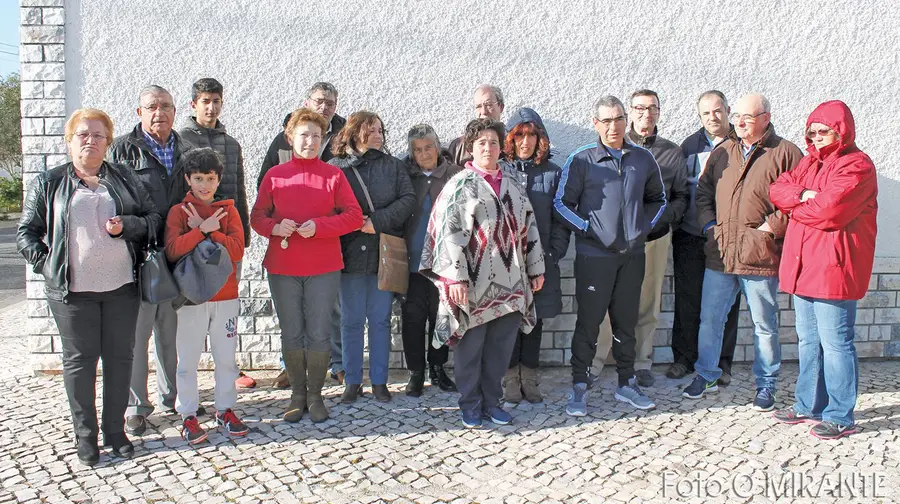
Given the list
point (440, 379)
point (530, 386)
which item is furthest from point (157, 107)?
point (530, 386)

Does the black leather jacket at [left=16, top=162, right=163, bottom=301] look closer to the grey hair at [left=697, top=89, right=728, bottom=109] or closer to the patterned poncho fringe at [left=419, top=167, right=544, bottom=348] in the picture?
the patterned poncho fringe at [left=419, top=167, right=544, bottom=348]

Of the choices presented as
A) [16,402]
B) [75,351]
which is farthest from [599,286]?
[16,402]

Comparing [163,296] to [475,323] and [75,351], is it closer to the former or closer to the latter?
[75,351]

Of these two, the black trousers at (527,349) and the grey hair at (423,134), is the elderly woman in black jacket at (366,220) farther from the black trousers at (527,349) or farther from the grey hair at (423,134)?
the black trousers at (527,349)

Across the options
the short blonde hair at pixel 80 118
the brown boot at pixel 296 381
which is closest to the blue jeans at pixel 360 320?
the brown boot at pixel 296 381

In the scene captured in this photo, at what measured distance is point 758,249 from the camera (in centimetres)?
432

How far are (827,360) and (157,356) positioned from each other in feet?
13.6

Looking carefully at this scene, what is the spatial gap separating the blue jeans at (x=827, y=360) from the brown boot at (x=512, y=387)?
178 centimetres

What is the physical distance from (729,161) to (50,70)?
5.06m

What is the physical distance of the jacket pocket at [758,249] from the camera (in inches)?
170

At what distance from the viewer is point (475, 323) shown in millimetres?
4016

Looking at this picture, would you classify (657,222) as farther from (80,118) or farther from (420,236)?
(80,118)

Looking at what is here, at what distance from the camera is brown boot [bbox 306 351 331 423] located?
4.29 metres

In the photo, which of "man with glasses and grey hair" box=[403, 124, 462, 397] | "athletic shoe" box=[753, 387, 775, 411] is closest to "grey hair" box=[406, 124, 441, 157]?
"man with glasses and grey hair" box=[403, 124, 462, 397]
